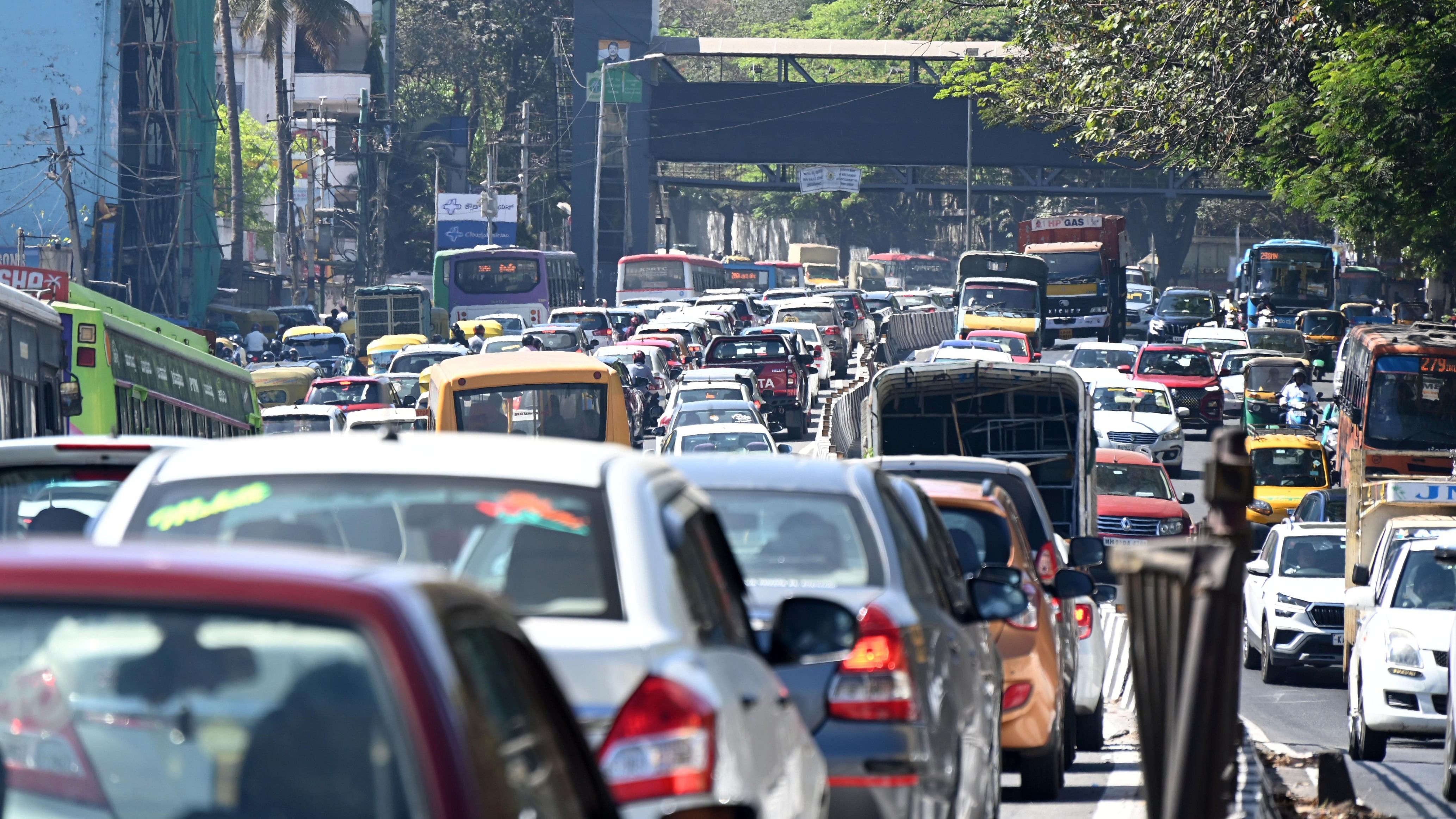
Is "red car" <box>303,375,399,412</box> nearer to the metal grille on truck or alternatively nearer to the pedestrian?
the metal grille on truck

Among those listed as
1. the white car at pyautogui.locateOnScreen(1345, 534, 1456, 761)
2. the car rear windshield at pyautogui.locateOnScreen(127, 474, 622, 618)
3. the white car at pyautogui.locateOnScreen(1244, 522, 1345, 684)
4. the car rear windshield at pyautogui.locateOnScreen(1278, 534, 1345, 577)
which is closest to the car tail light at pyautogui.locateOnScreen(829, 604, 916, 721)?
the car rear windshield at pyautogui.locateOnScreen(127, 474, 622, 618)

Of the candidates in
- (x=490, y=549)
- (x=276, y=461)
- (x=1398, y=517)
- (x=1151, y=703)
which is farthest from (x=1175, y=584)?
(x=1398, y=517)

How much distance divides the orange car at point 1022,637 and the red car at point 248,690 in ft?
21.7

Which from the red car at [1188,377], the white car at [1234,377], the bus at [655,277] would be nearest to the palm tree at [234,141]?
the bus at [655,277]

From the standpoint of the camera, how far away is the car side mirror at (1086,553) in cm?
1123

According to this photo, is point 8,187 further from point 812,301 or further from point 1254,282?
point 1254,282

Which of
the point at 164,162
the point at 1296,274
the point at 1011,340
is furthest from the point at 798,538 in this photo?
the point at 164,162

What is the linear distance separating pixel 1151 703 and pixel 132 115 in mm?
62690

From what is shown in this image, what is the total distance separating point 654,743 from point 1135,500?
72.6 feet

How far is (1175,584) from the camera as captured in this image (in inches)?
188

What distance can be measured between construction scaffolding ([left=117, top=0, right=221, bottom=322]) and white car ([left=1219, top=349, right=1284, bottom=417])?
31.6 metres

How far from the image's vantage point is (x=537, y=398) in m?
19.7

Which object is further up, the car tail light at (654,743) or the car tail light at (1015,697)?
the car tail light at (654,743)

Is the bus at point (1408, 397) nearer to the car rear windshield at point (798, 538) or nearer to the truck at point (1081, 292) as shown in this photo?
the car rear windshield at point (798, 538)
